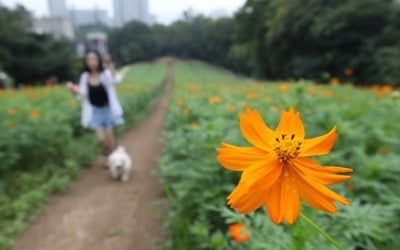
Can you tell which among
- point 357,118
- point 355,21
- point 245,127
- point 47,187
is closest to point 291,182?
point 245,127

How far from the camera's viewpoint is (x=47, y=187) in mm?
4098

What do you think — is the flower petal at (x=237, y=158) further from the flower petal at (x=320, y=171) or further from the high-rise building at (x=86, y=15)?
the high-rise building at (x=86, y=15)

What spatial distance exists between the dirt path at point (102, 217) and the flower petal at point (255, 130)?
7.63ft

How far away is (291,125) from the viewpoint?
2.64 ft

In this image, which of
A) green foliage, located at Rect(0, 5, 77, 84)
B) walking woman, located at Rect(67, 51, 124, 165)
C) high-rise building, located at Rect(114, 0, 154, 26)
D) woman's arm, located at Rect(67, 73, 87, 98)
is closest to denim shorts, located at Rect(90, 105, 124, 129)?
walking woman, located at Rect(67, 51, 124, 165)

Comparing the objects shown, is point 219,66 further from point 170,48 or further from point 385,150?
point 385,150

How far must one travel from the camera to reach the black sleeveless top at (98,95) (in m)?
4.73

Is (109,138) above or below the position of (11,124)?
below

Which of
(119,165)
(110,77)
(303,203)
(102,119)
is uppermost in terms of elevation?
(110,77)

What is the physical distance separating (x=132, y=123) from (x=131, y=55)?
56016mm

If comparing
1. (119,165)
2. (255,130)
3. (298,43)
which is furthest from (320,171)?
(298,43)

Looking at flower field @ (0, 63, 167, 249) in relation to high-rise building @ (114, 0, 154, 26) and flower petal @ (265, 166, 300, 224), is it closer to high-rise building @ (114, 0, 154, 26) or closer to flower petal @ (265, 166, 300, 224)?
flower petal @ (265, 166, 300, 224)

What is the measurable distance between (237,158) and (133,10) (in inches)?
3344

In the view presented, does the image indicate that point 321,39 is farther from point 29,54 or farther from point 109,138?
point 109,138
